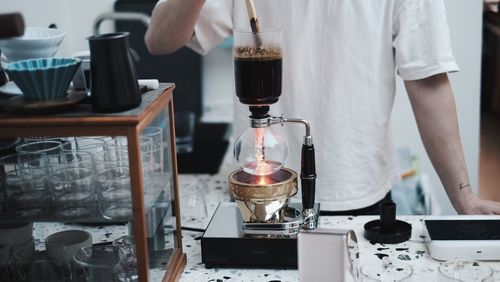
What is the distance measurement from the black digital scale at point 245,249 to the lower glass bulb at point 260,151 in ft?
0.40

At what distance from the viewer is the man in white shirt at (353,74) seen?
1.54 m

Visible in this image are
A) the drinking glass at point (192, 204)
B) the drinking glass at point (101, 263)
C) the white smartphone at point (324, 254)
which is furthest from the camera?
the drinking glass at point (192, 204)

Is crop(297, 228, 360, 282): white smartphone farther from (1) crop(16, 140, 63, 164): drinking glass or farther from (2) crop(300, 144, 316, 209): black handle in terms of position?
(1) crop(16, 140, 63, 164): drinking glass

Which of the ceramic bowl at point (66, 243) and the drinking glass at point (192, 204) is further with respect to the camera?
the drinking glass at point (192, 204)

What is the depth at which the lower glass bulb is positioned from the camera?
3.85 ft

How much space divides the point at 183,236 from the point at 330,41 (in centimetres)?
61

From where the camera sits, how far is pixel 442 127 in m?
1.59

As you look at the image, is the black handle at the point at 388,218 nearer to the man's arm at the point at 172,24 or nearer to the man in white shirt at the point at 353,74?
the man in white shirt at the point at 353,74

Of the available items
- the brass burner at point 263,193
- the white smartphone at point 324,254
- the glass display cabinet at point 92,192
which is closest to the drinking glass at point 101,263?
the glass display cabinet at point 92,192

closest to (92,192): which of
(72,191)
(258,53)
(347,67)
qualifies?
(72,191)

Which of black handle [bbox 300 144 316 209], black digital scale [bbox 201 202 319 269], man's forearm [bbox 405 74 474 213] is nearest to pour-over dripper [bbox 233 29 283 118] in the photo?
black handle [bbox 300 144 316 209]

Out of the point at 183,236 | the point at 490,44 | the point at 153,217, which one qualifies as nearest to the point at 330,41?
the point at 183,236

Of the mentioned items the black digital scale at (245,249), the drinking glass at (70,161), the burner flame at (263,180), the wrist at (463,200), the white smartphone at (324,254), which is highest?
the drinking glass at (70,161)

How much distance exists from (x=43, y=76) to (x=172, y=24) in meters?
0.62
